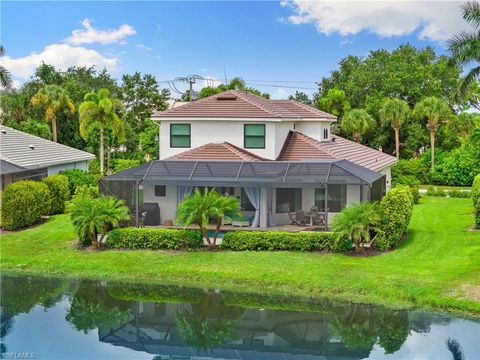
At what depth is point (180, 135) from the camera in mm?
31891

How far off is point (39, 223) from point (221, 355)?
17576 millimetres

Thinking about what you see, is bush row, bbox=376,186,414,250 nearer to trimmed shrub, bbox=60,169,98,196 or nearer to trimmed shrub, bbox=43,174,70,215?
trimmed shrub, bbox=43,174,70,215

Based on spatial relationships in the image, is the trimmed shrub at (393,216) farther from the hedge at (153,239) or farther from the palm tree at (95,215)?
the palm tree at (95,215)

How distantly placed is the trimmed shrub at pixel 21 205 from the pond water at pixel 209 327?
8.46m

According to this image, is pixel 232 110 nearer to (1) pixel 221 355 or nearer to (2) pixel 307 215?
(2) pixel 307 215

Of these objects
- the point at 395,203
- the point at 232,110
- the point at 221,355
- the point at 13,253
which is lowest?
the point at 221,355

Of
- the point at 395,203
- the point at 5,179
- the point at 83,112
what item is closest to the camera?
the point at 395,203

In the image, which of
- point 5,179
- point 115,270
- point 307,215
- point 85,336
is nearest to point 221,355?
point 85,336

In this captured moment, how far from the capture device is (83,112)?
42594 millimetres

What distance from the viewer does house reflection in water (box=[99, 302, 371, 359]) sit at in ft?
51.1

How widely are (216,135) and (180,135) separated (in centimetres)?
184

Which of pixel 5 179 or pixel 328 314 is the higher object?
pixel 5 179

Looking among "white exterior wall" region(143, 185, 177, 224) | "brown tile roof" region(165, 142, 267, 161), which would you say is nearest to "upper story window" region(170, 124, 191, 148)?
"brown tile roof" region(165, 142, 267, 161)

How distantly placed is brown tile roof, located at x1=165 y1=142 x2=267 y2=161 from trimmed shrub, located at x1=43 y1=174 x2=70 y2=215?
6332mm
